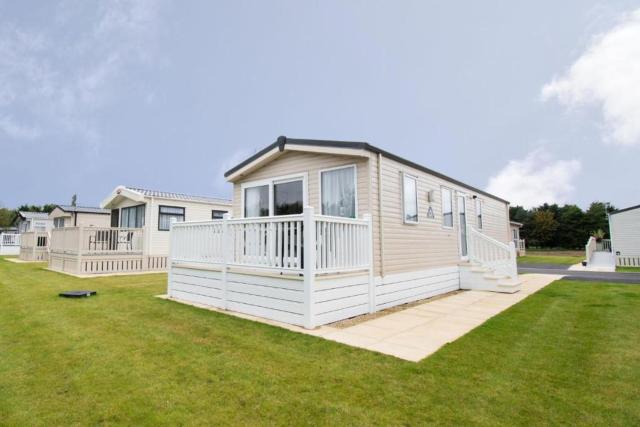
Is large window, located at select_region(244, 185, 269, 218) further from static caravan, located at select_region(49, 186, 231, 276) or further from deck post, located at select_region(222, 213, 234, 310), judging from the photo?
static caravan, located at select_region(49, 186, 231, 276)

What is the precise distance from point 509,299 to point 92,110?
42.7m

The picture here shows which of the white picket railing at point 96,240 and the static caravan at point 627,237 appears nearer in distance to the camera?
the white picket railing at point 96,240

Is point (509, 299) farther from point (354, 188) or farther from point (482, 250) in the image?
point (354, 188)

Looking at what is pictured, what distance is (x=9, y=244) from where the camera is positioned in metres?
26.5

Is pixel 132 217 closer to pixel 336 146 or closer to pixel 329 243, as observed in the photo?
pixel 336 146

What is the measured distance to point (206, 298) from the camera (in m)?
6.54

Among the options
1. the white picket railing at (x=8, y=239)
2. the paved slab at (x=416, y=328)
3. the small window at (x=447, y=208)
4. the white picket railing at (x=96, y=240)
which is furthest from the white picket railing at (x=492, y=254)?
the white picket railing at (x=8, y=239)

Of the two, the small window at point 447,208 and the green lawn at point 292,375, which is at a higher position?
→ the small window at point 447,208

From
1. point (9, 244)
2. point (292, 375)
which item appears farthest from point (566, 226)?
point (9, 244)

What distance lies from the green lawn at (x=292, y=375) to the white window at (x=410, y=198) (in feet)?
8.91

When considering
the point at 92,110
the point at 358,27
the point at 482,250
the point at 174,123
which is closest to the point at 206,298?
the point at 482,250

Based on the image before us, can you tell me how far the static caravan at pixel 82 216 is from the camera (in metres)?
21.3

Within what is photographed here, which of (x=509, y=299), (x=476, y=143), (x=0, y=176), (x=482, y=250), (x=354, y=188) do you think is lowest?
(x=509, y=299)

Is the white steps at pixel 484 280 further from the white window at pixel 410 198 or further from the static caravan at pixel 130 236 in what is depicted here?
the static caravan at pixel 130 236
